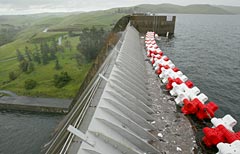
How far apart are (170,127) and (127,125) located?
2447 millimetres

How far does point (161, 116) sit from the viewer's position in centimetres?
889

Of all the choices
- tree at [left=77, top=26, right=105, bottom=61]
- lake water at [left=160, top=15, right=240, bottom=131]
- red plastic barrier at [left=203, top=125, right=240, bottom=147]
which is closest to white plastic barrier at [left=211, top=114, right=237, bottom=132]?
red plastic barrier at [left=203, top=125, right=240, bottom=147]

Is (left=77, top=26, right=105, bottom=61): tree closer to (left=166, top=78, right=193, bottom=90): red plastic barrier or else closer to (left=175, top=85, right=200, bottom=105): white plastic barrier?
(left=166, top=78, right=193, bottom=90): red plastic barrier

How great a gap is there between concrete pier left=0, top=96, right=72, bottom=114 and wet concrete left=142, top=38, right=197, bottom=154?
5197cm

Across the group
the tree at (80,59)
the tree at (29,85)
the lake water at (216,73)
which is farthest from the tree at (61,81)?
the lake water at (216,73)

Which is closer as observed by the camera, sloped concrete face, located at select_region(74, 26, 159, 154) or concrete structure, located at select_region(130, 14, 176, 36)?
sloped concrete face, located at select_region(74, 26, 159, 154)

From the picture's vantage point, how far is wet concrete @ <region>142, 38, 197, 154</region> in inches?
271

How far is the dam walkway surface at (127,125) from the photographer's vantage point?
18.4 ft

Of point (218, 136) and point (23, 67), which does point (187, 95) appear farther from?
point (23, 67)

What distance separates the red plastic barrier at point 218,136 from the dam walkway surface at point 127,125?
70cm

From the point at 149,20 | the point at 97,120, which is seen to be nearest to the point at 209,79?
the point at 97,120

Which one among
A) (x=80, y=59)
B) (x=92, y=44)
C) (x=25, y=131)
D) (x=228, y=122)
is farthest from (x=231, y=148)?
(x=80, y=59)

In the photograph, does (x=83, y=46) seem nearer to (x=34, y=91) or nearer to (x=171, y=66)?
(x=34, y=91)

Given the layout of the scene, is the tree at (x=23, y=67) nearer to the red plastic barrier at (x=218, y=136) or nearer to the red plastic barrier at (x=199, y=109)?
the red plastic barrier at (x=199, y=109)
